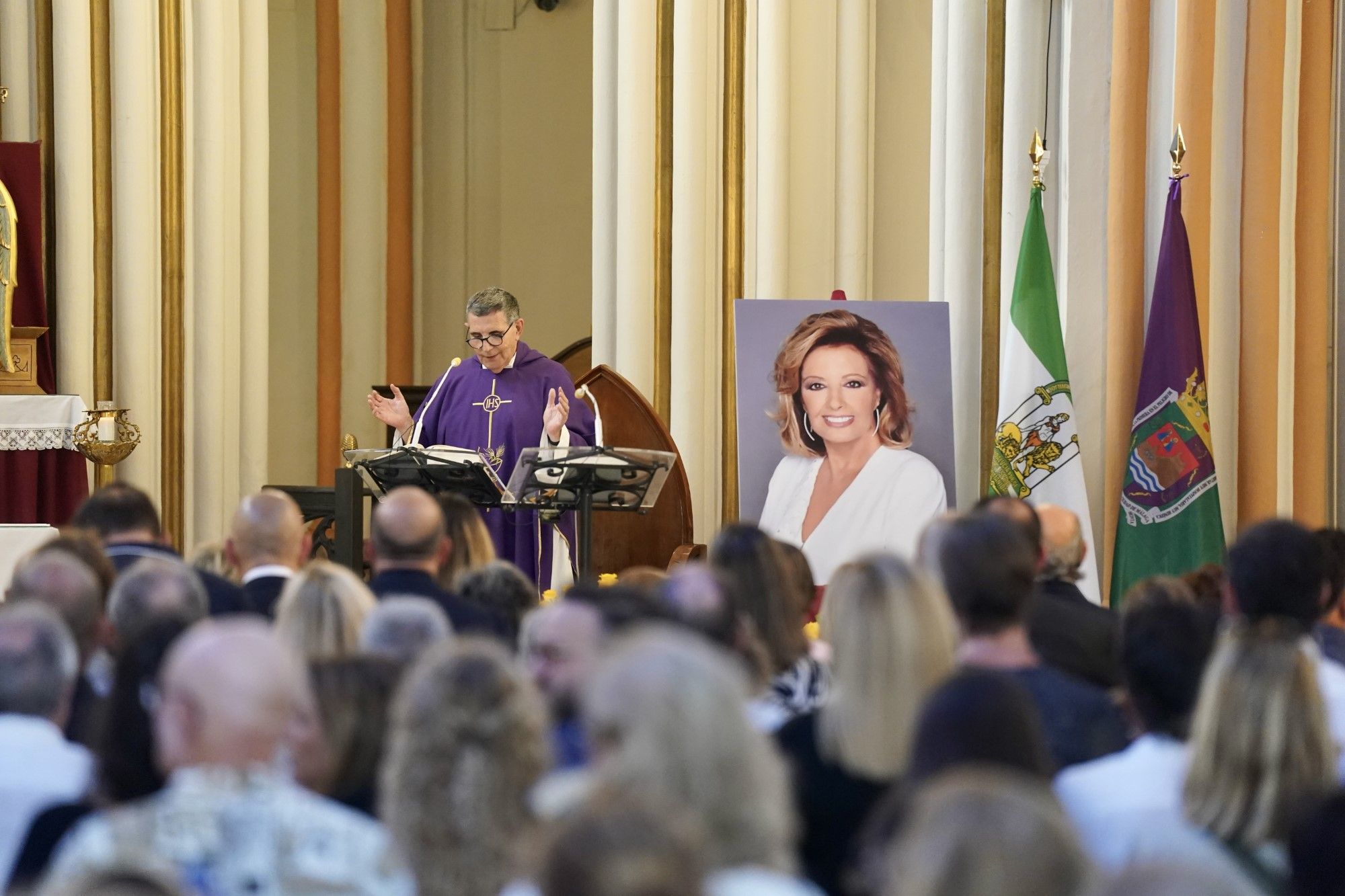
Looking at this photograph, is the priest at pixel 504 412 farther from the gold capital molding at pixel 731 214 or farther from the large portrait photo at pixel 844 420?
the gold capital molding at pixel 731 214

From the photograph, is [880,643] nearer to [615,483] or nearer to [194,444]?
[615,483]

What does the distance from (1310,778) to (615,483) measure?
3.74m

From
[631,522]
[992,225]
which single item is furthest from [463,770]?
[992,225]

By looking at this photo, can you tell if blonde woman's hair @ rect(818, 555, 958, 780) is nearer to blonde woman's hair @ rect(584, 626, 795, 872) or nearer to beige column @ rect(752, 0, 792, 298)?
blonde woman's hair @ rect(584, 626, 795, 872)

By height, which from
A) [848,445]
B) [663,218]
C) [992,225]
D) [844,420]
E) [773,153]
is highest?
[773,153]

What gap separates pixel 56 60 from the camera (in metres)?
9.84

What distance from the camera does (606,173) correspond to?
34.0 feet

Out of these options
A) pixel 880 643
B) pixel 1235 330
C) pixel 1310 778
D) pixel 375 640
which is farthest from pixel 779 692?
pixel 1235 330

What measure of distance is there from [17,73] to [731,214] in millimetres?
4040

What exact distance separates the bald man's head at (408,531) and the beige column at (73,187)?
572cm

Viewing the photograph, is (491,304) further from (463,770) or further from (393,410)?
(463,770)

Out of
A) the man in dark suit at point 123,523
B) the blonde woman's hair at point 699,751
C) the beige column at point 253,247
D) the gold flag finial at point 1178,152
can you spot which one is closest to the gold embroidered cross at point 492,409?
the beige column at point 253,247

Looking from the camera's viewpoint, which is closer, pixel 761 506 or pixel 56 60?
pixel 761 506

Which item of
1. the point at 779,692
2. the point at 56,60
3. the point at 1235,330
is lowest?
the point at 779,692
